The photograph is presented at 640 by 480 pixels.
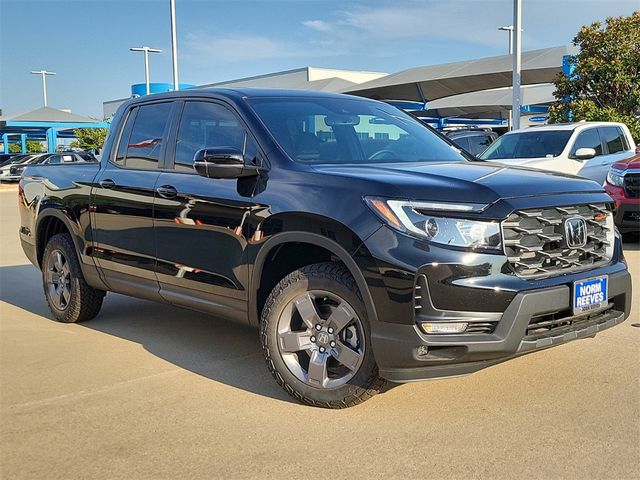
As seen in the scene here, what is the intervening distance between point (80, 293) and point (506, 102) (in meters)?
30.3

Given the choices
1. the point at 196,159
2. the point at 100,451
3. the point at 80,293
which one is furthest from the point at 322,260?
the point at 80,293

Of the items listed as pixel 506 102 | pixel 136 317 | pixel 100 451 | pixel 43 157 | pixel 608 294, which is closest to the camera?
pixel 100 451

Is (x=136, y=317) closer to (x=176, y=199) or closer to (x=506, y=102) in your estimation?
(x=176, y=199)

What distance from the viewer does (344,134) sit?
4.59 meters

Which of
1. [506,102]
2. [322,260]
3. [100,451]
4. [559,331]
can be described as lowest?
[100,451]

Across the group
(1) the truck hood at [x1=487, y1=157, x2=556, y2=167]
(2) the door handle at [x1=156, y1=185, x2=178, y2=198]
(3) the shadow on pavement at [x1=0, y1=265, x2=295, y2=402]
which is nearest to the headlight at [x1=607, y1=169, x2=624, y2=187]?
(1) the truck hood at [x1=487, y1=157, x2=556, y2=167]

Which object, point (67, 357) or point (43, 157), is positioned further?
point (43, 157)

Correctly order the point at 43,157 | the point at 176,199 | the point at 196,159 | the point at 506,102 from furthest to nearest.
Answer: the point at 506,102
the point at 43,157
the point at 176,199
the point at 196,159

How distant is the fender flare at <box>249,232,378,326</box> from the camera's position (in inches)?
136

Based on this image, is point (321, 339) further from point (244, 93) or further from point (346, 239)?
point (244, 93)

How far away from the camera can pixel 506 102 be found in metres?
33.1

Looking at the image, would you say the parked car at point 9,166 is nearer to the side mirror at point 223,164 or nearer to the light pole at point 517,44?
the light pole at point 517,44

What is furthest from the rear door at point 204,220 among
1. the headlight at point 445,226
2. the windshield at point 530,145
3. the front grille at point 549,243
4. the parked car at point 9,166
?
the parked car at point 9,166

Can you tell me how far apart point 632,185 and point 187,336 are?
A: 6.47 m
